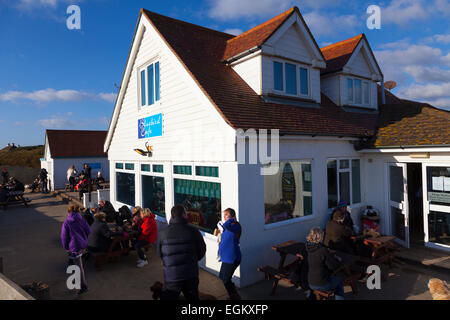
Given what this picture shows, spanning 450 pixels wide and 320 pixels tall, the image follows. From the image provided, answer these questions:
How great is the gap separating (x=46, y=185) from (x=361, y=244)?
2419 centimetres

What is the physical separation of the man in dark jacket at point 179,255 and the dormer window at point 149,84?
5.81 meters

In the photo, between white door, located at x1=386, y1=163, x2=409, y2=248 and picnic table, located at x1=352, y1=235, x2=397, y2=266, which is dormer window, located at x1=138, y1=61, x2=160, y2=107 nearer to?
picnic table, located at x1=352, y1=235, x2=397, y2=266

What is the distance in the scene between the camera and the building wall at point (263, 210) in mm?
5969

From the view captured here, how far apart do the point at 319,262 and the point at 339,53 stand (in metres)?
8.78

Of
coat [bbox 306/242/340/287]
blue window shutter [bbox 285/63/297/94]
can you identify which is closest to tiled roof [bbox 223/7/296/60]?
blue window shutter [bbox 285/63/297/94]

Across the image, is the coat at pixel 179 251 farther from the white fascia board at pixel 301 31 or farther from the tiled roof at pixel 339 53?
the tiled roof at pixel 339 53

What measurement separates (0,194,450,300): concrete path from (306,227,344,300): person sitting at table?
110cm

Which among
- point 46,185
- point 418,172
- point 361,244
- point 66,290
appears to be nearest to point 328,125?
point 361,244

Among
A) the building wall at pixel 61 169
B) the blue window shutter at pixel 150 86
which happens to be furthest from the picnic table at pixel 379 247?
the building wall at pixel 61 169

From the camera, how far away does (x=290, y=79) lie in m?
8.27

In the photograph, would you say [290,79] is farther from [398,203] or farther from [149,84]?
[398,203]

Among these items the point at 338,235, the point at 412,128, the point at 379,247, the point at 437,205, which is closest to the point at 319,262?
the point at 338,235

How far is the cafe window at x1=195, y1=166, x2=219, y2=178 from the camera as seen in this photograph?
6609 mm

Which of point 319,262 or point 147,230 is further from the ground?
point 319,262
